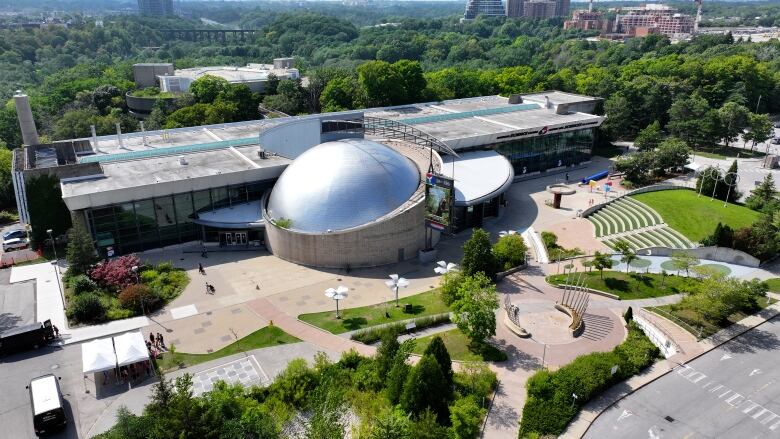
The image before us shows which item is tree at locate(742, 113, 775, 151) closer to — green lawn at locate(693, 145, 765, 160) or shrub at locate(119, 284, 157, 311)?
green lawn at locate(693, 145, 765, 160)

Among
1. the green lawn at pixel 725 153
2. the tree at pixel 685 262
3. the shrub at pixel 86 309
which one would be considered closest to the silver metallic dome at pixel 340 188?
the shrub at pixel 86 309

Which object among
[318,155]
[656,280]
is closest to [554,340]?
[656,280]

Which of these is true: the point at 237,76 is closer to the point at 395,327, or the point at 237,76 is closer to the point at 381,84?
the point at 381,84

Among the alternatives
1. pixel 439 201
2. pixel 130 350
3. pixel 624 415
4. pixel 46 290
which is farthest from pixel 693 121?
pixel 46 290

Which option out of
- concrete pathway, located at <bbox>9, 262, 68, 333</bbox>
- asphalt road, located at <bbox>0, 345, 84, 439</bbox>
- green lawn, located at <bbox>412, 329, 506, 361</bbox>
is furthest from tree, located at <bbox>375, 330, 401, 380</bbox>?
concrete pathway, located at <bbox>9, 262, 68, 333</bbox>

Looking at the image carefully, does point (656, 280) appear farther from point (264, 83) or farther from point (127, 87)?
point (127, 87)

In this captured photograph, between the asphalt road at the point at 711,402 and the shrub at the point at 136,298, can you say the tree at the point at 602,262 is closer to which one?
the asphalt road at the point at 711,402
